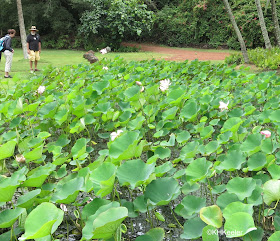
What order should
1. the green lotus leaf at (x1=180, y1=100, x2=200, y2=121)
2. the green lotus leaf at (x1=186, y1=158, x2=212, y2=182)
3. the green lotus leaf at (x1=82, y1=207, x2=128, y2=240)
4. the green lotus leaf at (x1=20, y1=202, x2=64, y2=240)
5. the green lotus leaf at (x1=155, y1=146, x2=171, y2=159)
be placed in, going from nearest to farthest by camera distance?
the green lotus leaf at (x1=82, y1=207, x2=128, y2=240) < the green lotus leaf at (x1=20, y1=202, x2=64, y2=240) < the green lotus leaf at (x1=186, y1=158, x2=212, y2=182) < the green lotus leaf at (x1=155, y1=146, x2=171, y2=159) < the green lotus leaf at (x1=180, y1=100, x2=200, y2=121)

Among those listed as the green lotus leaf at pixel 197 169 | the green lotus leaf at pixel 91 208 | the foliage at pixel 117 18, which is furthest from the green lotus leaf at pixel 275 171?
the foliage at pixel 117 18

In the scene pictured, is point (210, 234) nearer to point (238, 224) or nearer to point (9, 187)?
point (238, 224)

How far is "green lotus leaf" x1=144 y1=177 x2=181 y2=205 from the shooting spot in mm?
1133

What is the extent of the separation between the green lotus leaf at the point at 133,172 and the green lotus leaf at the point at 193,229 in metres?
0.23

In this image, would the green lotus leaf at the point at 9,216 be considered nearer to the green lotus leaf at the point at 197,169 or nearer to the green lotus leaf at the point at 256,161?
the green lotus leaf at the point at 197,169

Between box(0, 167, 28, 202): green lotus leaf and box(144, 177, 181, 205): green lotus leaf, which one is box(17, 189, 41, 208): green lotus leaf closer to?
box(0, 167, 28, 202): green lotus leaf

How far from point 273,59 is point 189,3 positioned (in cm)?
919

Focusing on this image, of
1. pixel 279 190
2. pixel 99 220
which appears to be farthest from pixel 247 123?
pixel 99 220

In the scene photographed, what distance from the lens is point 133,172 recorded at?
116cm

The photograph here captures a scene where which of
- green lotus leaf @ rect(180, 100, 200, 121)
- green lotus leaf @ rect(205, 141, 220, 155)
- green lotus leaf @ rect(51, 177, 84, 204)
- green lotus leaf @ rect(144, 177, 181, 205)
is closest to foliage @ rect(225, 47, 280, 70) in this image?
green lotus leaf @ rect(180, 100, 200, 121)

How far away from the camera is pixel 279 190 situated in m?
1.07

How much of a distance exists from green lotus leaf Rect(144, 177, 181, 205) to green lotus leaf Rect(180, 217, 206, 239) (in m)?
0.11

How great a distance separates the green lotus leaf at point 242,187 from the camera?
3.71 feet

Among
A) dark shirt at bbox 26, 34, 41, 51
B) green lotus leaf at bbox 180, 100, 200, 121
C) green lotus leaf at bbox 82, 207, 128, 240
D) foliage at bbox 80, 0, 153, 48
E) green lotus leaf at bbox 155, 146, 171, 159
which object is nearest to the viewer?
green lotus leaf at bbox 82, 207, 128, 240
